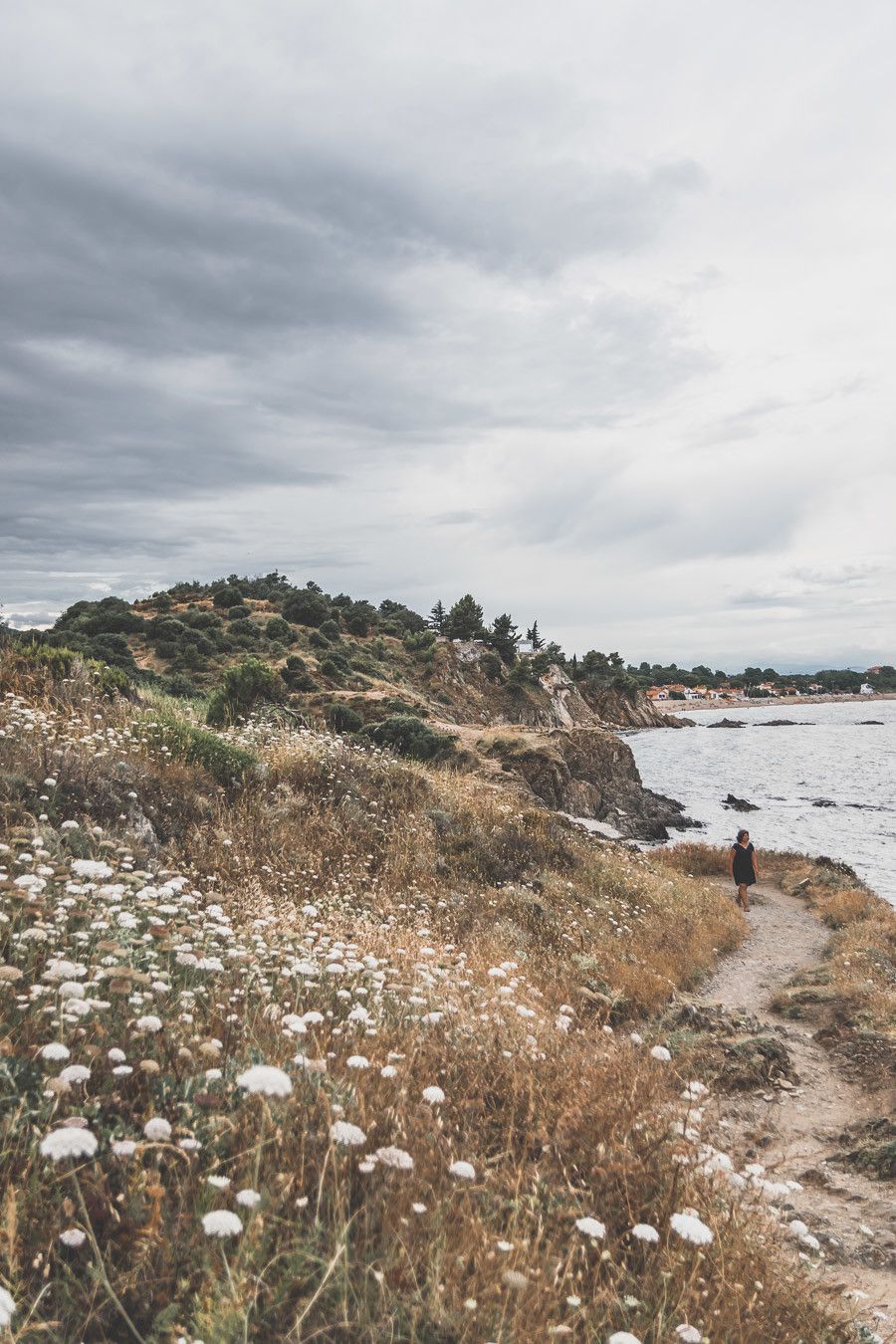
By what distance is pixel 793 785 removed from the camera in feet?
172

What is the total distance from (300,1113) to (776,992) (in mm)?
11635

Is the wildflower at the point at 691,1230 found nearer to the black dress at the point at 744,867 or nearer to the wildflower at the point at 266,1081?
the wildflower at the point at 266,1081

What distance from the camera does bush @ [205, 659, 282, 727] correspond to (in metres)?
19.3

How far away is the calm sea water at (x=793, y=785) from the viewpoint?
31578 mm

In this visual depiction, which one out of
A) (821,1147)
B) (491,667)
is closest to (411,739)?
(821,1147)

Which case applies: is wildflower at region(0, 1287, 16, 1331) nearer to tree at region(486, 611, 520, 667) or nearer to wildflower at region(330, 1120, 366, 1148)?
wildflower at region(330, 1120, 366, 1148)

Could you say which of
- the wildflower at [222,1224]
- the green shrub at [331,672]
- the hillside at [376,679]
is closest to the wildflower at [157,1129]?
the wildflower at [222,1224]

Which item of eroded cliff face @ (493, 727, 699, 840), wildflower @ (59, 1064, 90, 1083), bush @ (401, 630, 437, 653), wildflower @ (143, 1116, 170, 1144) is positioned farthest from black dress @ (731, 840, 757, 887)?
bush @ (401, 630, 437, 653)

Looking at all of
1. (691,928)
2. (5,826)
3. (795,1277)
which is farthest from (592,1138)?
(691,928)

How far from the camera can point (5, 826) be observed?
20.3ft

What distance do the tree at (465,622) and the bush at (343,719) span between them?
5882cm

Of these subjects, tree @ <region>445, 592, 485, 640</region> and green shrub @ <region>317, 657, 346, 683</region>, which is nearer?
green shrub @ <region>317, 657, 346, 683</region>

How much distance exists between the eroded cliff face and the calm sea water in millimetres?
2176

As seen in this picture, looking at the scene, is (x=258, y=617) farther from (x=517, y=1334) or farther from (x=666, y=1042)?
(x=517, y=1334)
